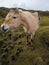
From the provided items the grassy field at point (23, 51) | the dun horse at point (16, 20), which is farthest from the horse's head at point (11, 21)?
the grassy field at point (23, 51)

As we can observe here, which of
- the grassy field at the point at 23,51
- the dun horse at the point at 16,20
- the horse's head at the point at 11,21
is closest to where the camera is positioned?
the horse's head at the point at 11,21

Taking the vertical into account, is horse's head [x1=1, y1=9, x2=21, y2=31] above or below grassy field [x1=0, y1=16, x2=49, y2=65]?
above

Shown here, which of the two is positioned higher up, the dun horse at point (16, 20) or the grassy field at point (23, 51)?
the dun horse at point (16, 20)

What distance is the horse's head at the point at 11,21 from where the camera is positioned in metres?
16.3

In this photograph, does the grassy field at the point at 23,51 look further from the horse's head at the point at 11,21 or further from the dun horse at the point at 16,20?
the horse's head at the point at 11,21

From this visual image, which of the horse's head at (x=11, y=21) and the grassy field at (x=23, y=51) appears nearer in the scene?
the horse's head at (x=11, y=21)

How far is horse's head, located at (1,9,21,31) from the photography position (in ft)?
53.5

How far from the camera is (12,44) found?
27.5 metres

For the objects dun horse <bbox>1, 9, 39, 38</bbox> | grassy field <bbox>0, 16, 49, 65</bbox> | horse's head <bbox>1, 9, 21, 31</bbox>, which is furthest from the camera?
grassy field <bbox>0, 16, 49, 65</bbox>

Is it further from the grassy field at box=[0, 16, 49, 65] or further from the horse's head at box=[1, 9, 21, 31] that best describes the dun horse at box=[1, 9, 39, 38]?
the grassy field at box=[0, 16, 49, 65]

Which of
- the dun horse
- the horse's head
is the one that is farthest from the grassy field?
the horse's head

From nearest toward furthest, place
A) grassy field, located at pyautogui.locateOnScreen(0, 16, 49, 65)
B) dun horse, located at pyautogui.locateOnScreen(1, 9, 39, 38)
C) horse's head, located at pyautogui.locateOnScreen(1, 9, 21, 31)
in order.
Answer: horse's head, located at pyautogui.locateOnScreen(1, 9, 21, 31) → dun horse, located at pyautogui.locateOnScreen(1, 9, 39, 38) → grassy field, located at pyautogui.locateOnScreen(0, 16, 49, 65)

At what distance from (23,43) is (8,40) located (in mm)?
3314

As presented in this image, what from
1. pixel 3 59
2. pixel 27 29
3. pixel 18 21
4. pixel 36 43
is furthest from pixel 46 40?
pixel 18 21
